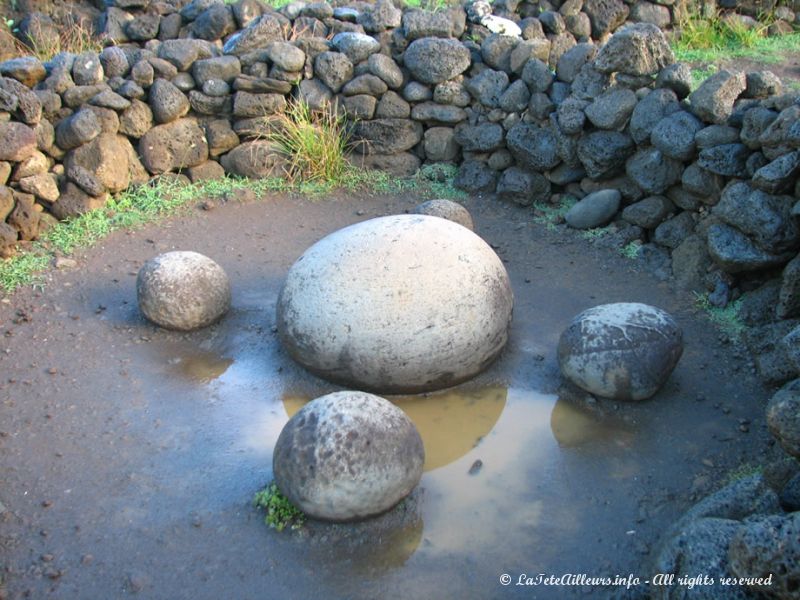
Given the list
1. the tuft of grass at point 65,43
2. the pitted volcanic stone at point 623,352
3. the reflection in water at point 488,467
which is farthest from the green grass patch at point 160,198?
the pitted volcanic stone at point 623,352

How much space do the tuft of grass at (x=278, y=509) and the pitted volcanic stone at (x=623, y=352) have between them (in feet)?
6.09

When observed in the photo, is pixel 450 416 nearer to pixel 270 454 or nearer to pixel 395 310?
pixel 395 310

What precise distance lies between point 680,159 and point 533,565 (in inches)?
142

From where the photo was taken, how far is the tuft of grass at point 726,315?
202 inches

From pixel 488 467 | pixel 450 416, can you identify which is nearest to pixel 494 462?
pixel 488 467

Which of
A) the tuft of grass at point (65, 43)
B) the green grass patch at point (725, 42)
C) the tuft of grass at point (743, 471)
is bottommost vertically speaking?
the tuft of grass at point (743, 471)

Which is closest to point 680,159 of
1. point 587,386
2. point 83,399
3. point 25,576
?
point 587,386

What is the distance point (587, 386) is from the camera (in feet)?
14.9

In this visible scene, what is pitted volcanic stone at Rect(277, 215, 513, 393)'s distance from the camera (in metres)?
4.49

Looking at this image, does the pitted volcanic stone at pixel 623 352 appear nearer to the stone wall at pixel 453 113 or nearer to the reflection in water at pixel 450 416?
the reflection in water at pixel 450 416

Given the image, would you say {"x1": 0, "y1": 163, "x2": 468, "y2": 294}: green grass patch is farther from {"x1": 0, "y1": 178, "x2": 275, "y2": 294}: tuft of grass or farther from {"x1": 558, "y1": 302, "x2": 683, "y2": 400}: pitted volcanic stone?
{"x1": 558, "y1": 302, "x2": 683, "y2": 400}: pitted volcanic stone

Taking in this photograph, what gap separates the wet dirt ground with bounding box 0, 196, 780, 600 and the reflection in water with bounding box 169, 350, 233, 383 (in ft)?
0.05

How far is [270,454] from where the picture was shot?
423 centimetres

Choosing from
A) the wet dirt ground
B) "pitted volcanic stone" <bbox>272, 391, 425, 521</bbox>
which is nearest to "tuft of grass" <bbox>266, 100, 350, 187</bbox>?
the wet dirt ground
